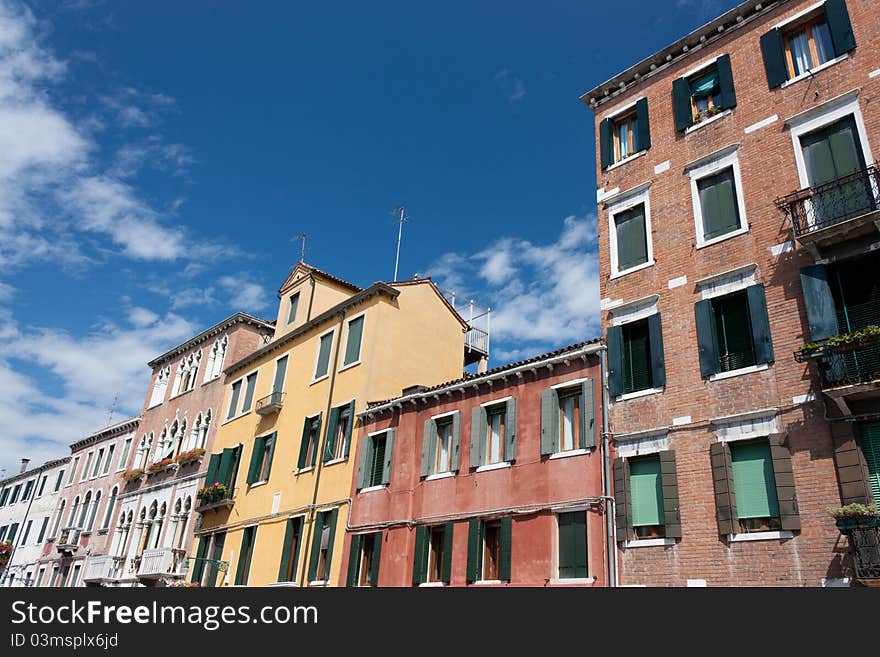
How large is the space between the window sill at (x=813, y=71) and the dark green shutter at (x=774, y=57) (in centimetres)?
16

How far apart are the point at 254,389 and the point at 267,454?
3.99 metres

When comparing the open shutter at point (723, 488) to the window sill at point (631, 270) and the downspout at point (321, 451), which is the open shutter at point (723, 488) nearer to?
the window sill at point (631, 270)

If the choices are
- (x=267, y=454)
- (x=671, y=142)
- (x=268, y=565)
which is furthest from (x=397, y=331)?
(x=671, y=142)

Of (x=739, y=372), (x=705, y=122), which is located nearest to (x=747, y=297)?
(x=739, y=372)

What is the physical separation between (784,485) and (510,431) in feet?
23.9

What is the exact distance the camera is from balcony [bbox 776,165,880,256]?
1345 centimetres

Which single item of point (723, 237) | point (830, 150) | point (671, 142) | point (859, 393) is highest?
point (671, 142)

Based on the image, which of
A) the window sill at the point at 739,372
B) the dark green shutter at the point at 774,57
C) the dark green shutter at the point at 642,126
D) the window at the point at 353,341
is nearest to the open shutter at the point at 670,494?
the window sill at the point at 739,372

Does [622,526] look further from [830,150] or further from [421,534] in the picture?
[830,150]

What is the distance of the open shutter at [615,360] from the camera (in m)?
16.8

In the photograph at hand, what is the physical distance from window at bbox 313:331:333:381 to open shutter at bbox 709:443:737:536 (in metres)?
15.7

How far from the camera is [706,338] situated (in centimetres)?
1541
